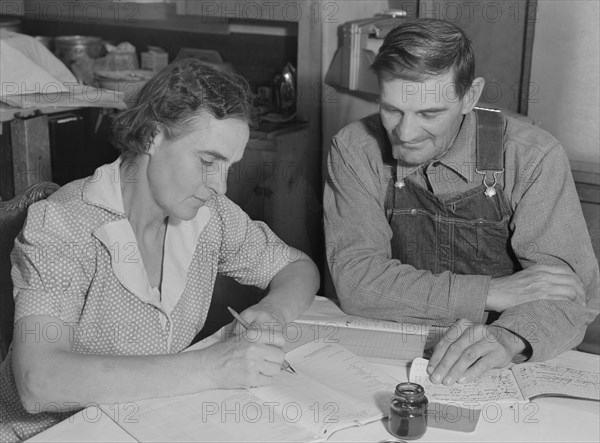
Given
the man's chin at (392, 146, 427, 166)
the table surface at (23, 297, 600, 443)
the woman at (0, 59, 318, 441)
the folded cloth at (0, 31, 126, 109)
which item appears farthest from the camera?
the folded cloth at (0, 31, 126, 109)

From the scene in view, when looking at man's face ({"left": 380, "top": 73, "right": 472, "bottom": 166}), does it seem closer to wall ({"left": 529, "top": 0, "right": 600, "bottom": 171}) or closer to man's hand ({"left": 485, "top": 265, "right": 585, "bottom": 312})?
man's hand ({"left": 485, "top": 265, "right": 585, "bottom": 312})

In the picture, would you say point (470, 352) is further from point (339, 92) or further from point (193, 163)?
point (339, 92)

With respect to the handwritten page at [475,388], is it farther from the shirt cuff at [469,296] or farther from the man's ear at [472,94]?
the man's ear at [472,94]

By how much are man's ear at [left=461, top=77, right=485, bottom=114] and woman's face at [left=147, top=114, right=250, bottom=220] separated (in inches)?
24.5

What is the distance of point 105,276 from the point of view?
176cm

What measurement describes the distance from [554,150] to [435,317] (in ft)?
1.73

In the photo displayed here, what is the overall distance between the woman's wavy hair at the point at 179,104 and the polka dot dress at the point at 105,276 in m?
0.13

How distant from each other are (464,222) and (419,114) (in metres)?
0.33

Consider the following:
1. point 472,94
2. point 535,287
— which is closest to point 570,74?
point 472,94

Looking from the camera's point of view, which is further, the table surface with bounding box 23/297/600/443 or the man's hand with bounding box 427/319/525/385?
the man's hand with bounding box 427/319/525/385

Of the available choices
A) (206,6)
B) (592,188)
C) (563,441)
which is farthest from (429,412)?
(206,6)

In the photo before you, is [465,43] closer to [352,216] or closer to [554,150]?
[554,150]

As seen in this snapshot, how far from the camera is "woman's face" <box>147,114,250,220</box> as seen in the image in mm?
1775

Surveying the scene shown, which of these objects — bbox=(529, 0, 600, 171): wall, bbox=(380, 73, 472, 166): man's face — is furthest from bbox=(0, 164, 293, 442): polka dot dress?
bbox=(529, 0, 600, 171): wall
